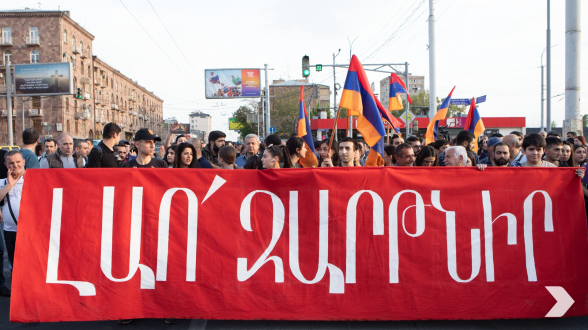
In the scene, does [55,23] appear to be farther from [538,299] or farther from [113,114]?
[538,299]

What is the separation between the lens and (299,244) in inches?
158

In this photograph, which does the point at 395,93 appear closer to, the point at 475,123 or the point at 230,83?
the point at 475,123

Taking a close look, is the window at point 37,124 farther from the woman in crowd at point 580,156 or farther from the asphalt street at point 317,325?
the woman in crowd at point 580,156

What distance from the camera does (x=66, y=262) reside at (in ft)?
12.8

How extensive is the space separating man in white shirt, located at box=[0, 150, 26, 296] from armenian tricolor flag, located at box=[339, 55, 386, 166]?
143 inches

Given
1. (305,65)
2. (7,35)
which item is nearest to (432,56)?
(305,65)

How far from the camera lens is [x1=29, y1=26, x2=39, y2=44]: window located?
154ft

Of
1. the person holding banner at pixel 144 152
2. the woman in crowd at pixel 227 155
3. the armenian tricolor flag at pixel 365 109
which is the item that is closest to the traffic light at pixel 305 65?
the armenian tricolor flag at pixel 365 109

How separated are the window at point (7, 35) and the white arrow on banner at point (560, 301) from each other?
55.0 metres

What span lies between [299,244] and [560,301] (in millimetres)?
2263

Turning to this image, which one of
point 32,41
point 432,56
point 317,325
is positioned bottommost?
point 317,325

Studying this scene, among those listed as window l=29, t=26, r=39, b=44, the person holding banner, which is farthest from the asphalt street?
window l=29, t=26, r=39, b=44

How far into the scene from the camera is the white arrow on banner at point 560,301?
386 cm

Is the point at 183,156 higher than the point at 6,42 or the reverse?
the reverse
